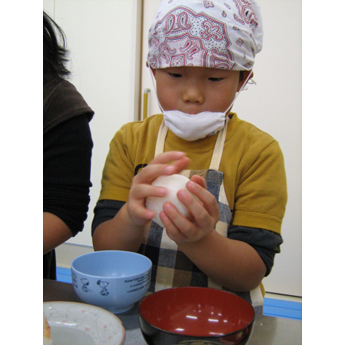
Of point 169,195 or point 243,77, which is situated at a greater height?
point 243,77

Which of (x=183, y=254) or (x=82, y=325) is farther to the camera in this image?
(x=183, y=254)

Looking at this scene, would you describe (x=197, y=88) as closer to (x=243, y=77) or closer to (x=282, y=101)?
(x=243, y=77)

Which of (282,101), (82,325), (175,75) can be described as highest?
(282,101)

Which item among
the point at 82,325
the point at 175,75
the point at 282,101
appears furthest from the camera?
the point at 282,101

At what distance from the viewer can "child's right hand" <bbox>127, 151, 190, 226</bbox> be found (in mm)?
424

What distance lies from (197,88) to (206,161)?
157 millimetres

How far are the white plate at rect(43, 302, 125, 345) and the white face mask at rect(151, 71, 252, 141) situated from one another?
35 centimetres

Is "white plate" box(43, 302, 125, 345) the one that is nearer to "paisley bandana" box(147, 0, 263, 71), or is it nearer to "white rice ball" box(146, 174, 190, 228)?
"white rice ball" box(146, 174, 190, 228)

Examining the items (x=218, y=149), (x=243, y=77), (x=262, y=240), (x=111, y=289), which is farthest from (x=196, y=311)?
(x=243, y=77)

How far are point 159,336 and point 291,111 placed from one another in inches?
51.3

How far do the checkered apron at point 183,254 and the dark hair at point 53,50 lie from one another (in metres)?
0.31

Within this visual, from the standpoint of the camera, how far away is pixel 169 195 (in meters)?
0.43
